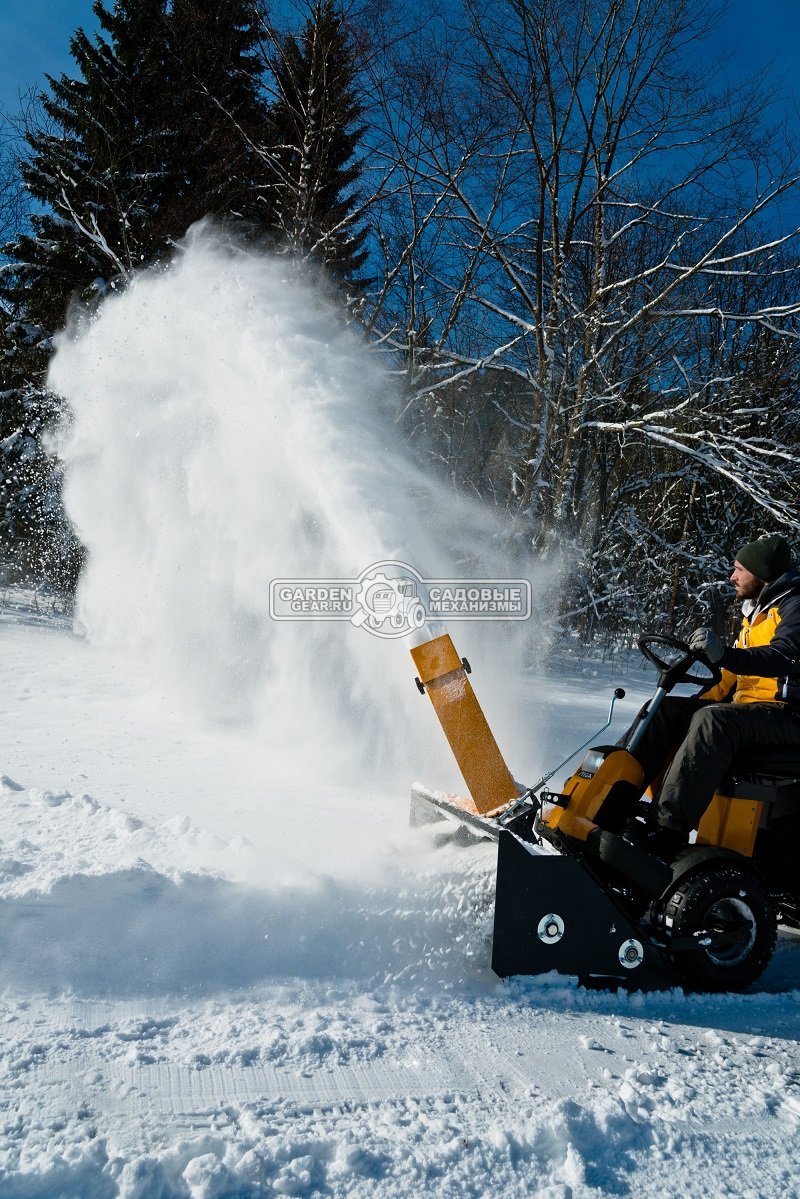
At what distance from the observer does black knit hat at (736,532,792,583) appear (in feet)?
11.1

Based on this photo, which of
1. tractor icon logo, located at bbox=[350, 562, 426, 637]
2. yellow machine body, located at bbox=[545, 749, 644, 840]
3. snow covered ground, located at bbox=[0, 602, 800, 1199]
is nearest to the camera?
snow covered ground, located at bbox=[0, 602, 800, 1199]

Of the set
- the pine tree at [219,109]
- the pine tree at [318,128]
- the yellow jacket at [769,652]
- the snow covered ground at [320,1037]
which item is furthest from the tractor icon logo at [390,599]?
the pine tree at [219,109]

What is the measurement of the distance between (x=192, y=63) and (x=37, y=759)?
34.3ft

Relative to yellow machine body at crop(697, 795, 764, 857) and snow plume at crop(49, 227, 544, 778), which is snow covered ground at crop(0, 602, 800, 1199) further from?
snow plume at crop(49, 227, 544, 778)

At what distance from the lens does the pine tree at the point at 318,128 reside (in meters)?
9.39

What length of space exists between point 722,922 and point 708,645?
1.00 metres

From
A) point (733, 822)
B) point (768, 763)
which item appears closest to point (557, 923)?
point (733, 822)

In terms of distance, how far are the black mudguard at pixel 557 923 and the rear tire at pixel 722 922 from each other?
0.50ft

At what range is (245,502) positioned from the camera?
625cm

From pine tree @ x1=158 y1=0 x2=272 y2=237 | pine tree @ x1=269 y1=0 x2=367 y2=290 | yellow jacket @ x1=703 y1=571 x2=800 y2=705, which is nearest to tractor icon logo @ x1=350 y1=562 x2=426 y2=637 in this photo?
yellow jacket @ x1=703 y1=571 x2=800 y2=705

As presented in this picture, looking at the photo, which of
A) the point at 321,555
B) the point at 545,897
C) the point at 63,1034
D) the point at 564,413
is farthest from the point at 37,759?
the point at 564,413

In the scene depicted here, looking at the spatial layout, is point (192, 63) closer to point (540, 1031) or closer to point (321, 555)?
point (321, 555)

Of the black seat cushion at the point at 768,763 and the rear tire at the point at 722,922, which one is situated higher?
the black seat cushion at the point at 768,763

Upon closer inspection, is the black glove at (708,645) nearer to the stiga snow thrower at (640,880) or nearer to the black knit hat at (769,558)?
the stiga snow thrower at (640,880)
